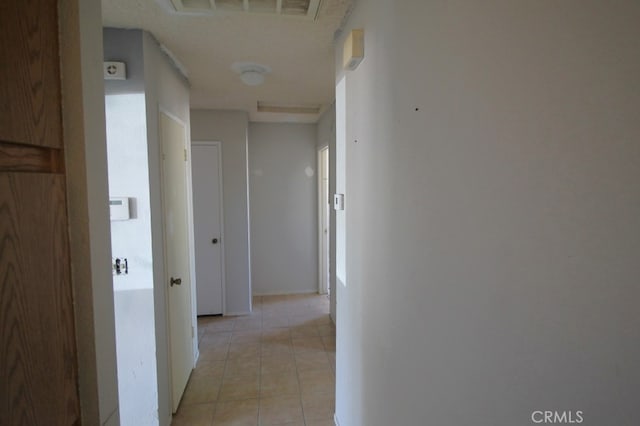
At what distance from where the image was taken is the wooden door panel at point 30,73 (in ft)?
1.87

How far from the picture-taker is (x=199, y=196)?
386cm

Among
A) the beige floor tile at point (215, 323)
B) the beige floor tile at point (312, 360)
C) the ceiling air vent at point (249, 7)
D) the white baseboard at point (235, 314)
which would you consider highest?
the ceiling air vent at point (249, 7)

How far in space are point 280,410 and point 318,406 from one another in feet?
0.92

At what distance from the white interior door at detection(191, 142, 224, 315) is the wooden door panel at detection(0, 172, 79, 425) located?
3207 mm

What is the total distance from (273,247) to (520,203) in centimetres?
430

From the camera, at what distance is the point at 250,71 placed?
2559mm

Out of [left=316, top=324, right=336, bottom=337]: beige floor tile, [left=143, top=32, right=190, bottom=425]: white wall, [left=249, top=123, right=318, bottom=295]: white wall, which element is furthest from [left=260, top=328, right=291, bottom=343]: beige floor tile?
[left=143, top=32, right=190, bottom=425]: white wall

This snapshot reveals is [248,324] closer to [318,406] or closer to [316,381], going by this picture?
[316,381]

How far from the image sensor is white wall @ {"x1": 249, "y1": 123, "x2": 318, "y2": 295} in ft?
15.3

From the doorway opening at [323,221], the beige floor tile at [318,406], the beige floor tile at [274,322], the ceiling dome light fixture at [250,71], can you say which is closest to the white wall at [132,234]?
the ceiling dome light fixture at [250,71]

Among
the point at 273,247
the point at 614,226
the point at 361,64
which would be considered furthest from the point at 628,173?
the point at 273,247

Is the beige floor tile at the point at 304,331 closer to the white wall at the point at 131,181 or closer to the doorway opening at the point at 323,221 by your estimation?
the doorway opening at the point at 323,221

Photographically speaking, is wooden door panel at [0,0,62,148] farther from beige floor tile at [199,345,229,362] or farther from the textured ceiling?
beige floor tile at [199,345,229,362]

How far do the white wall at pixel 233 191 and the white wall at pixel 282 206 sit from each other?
0.73 metres
